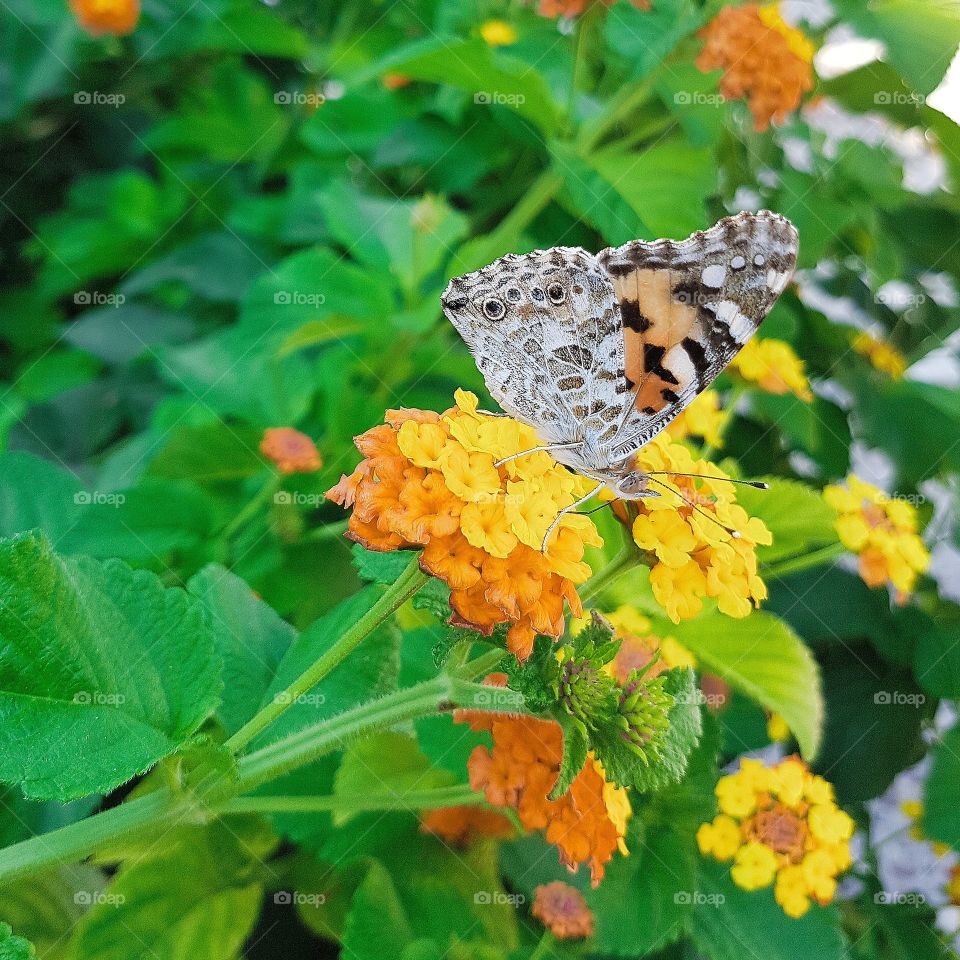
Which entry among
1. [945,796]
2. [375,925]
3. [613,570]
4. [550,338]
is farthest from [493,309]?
[945,796]

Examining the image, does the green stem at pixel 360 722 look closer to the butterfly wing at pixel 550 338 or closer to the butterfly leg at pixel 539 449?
the butterfly leg at pixel 539 449

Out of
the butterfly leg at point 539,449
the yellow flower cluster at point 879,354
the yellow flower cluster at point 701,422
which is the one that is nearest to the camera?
the butterfly leg at point 539,449

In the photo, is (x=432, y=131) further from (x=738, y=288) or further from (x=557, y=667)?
(x=557, y=667)

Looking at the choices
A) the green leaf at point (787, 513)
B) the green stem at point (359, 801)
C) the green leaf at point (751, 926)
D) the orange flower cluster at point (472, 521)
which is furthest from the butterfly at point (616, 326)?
the green leaf at point (751, 926)

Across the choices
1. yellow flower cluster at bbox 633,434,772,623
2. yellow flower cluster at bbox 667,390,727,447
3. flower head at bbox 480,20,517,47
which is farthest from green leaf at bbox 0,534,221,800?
flower head at bbox 480,20,517,47

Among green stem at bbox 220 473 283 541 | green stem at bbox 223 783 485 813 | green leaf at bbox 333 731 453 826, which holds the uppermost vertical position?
green stem at bbox 220 473 283 541

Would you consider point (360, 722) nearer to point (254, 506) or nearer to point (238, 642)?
point (238, 642)

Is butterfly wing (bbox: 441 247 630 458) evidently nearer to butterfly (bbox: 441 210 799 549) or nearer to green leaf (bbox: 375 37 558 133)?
butterfly (bbox: 441 210 799 549)
